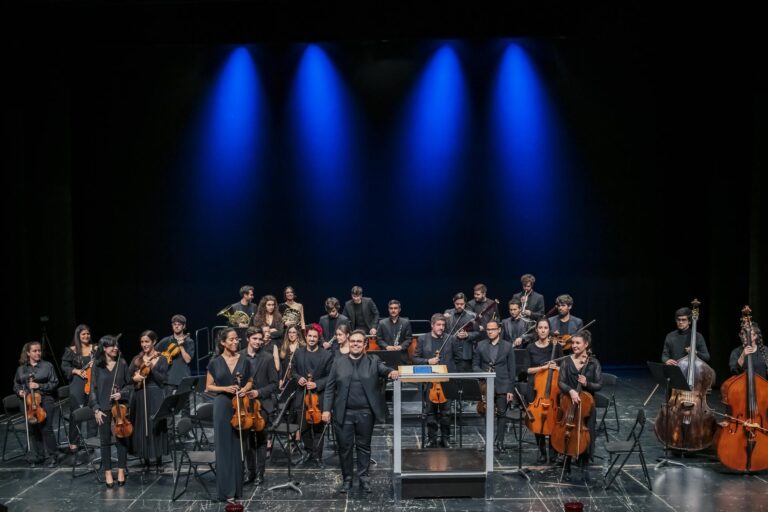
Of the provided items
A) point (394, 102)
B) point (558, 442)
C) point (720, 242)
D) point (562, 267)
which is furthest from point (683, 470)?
point (394, 102)

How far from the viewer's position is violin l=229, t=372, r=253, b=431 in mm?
7758

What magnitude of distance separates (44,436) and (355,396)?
425 cm

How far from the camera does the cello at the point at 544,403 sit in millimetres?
8516

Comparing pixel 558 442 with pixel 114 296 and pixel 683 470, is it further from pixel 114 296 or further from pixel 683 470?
pixel 114 296

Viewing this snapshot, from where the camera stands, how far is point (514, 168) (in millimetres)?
14844

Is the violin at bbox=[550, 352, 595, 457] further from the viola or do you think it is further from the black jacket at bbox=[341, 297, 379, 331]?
the black jacket at bbox=[341, 297, 379, 331]

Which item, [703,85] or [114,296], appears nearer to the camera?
[703,85]

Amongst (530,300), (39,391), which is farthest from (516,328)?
(39,391)

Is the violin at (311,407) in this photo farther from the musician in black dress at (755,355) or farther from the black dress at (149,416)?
the musician in black dress at (755,355)

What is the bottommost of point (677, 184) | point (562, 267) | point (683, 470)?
point (683, 470)

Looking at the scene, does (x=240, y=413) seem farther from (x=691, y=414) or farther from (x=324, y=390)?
(x=691, y=414)

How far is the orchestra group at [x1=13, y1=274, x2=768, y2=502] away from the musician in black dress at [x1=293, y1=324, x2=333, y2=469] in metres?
0.01

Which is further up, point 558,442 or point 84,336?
point 84,336

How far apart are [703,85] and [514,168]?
11.8 ft
